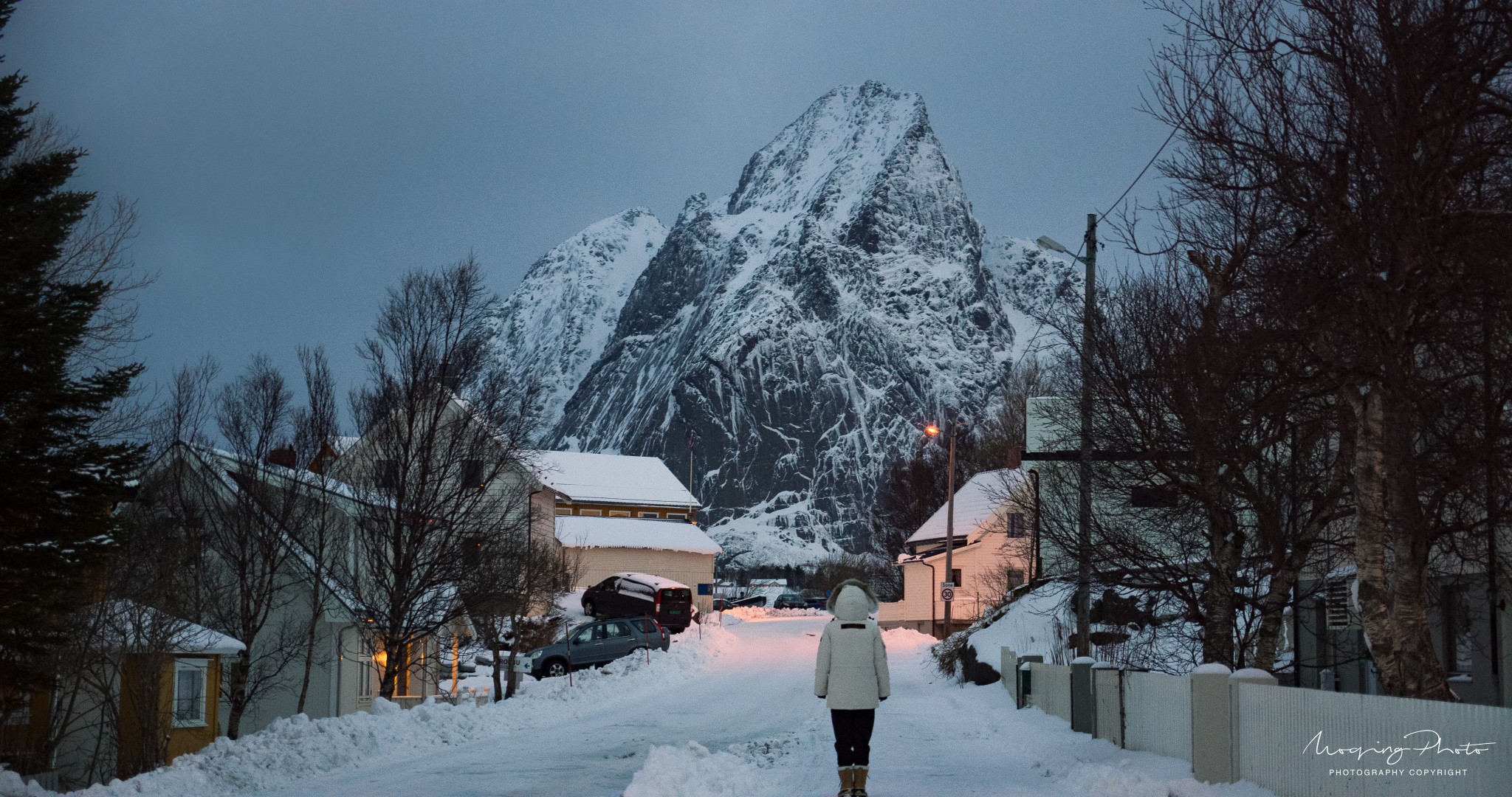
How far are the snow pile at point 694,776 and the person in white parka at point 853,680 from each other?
1.12m

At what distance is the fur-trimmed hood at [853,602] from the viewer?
37.9 ft

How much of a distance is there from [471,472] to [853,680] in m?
16.2

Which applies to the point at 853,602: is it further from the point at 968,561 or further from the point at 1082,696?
the point at 968,561

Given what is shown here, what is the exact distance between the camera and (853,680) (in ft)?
36.8

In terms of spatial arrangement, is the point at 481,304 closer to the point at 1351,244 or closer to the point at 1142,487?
the point at 1142,487

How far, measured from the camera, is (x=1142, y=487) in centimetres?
1756

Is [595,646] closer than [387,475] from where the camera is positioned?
No

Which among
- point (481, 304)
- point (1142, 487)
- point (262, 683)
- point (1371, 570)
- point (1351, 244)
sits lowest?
point (262, 683)

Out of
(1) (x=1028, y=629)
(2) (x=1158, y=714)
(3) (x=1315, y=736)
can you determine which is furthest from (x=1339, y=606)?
(1) (x=1028, y=629)

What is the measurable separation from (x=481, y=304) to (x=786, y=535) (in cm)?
16889

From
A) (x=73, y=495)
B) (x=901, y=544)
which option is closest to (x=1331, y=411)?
(x=73, y=495)

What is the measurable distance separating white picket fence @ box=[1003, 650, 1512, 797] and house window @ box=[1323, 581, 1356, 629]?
22.2 ft

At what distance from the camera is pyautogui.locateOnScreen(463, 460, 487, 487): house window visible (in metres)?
25.8

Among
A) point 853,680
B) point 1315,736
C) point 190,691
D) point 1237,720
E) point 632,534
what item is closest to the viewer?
point 1315,736
